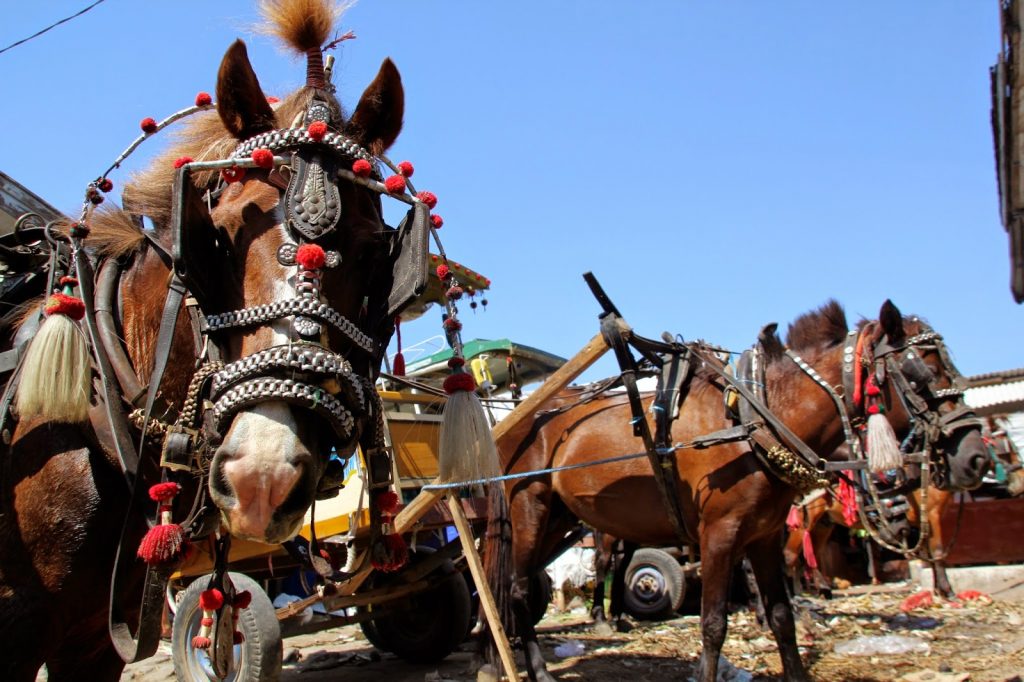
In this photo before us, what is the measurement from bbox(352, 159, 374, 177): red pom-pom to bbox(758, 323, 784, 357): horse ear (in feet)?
13.8

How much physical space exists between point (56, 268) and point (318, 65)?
0.96 meters

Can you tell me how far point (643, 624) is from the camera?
8781mm

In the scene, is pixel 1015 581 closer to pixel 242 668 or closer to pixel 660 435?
pixel 660 435

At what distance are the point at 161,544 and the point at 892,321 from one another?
4.85m

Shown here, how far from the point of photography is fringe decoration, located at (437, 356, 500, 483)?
7.61 feet

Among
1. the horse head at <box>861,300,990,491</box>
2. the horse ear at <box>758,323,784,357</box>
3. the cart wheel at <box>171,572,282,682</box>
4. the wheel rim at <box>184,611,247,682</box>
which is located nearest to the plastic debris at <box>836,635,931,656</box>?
the horse head at <box>861,300,990,491</box>

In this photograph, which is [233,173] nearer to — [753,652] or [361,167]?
[361,167]

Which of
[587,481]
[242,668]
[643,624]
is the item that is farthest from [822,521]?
[242,668]

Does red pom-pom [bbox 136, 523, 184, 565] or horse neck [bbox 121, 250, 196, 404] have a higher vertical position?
horse neck [bbox 121, 250, 196, 404]

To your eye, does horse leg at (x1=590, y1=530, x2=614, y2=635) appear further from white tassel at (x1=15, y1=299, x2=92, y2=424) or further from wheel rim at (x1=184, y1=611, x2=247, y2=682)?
white tassel at (x1=15, y1=299, x2=92, y2=424)

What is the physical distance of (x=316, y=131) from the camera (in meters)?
1.93

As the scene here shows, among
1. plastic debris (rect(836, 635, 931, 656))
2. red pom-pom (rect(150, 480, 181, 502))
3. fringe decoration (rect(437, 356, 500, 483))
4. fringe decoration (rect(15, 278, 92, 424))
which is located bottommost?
plastic debris (rect(836, 635, 931, 656))

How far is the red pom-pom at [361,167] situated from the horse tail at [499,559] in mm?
3840

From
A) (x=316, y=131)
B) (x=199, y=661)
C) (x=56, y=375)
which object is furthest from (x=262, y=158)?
(x=199, y=661)
